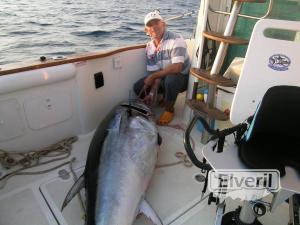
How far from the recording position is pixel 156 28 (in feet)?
9.36

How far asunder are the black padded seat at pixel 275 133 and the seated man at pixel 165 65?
1.52 meters

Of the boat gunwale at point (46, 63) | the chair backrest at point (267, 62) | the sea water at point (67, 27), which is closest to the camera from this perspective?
the chair backrest at point (267, 62)

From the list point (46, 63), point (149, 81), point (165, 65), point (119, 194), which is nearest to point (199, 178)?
point (119, 194)

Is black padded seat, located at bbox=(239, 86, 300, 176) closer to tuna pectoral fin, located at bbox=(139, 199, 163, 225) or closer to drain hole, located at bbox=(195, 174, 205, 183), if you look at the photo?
tuna pectoral fin, located at bbox=(139, 199, 163, 225)

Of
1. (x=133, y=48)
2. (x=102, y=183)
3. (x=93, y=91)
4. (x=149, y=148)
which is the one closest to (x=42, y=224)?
(x=102, y=183)

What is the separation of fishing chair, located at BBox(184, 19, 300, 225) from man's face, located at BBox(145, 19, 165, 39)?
5.18 ft

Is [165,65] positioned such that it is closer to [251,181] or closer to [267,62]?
[267,62]

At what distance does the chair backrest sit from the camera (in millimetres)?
1385

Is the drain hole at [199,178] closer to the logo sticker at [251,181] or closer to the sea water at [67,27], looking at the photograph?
the logo sticker at [251,181]

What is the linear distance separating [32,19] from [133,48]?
6251 millimetres

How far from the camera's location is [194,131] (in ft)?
8.86

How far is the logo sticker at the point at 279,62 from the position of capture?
1.39m

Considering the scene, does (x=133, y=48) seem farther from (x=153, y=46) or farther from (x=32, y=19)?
(x=32, y=19)

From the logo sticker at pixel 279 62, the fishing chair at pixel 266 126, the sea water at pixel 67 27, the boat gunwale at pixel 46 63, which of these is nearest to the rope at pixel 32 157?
the boat gunwale at pixel 46 63
